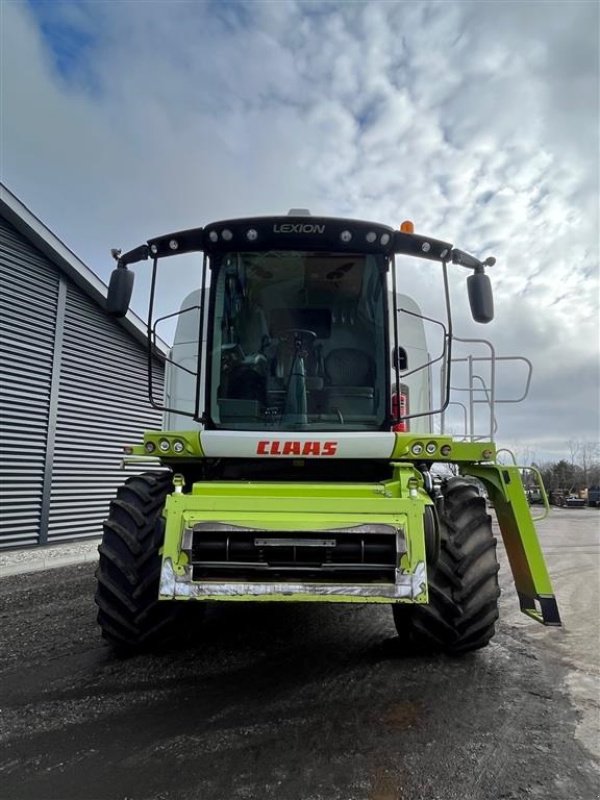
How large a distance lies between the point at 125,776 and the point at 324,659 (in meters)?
1.81

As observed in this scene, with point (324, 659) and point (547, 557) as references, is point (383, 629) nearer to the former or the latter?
point (324, 659)

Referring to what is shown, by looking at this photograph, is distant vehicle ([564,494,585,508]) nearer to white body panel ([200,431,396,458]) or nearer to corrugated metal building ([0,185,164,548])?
corrugated metal building ([0,185,164,548])

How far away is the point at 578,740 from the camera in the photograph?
9.40 ft

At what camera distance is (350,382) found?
13.3ft

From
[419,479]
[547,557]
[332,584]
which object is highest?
[419,479]

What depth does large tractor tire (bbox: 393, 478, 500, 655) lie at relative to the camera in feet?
11.7

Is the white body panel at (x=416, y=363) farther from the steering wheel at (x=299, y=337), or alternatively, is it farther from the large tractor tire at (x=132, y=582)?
the large tractor tire at (x=132, y=582)

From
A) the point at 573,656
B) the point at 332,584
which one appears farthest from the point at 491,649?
the point at 332,584

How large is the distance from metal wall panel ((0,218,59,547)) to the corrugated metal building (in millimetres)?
16

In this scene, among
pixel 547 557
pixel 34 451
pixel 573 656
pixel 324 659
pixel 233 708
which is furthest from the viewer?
pixel 547 557

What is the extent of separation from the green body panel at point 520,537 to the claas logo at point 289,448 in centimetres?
115

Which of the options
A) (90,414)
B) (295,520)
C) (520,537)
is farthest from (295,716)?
(90,414)

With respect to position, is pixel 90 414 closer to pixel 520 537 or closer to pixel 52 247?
pixel 52 247

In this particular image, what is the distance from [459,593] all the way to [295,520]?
129 cm
